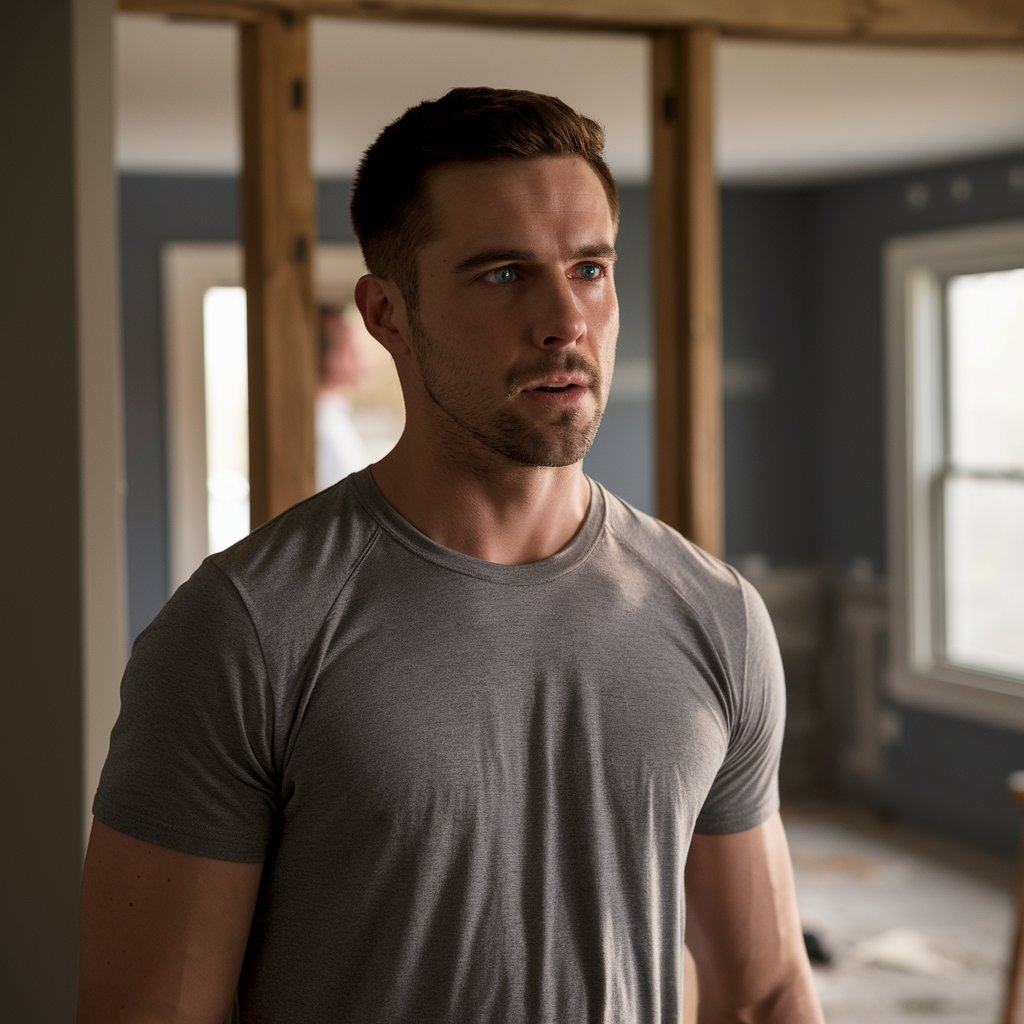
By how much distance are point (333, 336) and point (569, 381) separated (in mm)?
4358

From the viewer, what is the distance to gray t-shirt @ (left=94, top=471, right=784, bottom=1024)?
1.11m

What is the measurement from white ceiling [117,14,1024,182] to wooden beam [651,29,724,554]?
0.81 ft

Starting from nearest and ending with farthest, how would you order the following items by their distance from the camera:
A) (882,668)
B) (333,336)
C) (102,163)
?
(102,163) < (333,336) < (882,668)

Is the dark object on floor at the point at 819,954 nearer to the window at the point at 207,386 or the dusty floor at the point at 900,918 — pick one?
the dusty floor at the point at 900,918

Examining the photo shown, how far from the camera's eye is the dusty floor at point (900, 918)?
12.8ft

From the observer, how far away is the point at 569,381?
1.14m

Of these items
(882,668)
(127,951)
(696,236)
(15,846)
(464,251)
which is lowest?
(882,668)

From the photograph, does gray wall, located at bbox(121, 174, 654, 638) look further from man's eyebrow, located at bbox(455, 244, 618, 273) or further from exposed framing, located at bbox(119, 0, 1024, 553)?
man's eyebrow, located at bbox(455, 244, 618, 273)

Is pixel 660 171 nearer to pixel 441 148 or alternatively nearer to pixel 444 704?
pixel 441 148

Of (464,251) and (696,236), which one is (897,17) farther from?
(464,251)

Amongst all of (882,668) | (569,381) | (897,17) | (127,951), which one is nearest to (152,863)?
(127,951)

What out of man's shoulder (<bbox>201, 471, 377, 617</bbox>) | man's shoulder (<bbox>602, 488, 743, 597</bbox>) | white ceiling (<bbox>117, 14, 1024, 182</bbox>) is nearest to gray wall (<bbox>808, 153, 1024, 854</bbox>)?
white ceiling (<bbox>117, 14, 1024, 182</bbox>)

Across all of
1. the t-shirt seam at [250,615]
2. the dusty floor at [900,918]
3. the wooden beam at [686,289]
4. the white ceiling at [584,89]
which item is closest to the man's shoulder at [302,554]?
the t-shirt seam at [250,615]

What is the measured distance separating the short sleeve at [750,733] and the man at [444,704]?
0.06 feet
